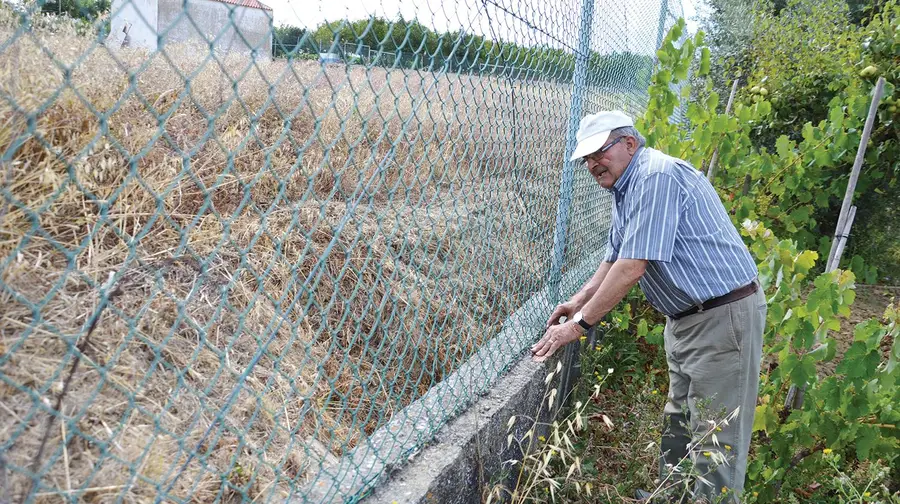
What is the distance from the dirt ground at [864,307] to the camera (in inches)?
213

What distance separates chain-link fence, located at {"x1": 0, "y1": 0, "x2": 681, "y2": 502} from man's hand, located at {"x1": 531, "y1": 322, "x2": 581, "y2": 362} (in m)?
0.20

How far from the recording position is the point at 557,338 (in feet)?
8.71

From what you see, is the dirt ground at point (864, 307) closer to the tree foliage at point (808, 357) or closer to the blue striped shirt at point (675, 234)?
the tree foliage at point (808, 357)

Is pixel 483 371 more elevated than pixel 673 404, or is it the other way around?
pixel 483 371

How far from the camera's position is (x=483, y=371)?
8.55 ft

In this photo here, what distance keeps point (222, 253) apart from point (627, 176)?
172cm

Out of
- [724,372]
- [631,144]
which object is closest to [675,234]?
[631,144]

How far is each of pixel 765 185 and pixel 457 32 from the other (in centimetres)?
358

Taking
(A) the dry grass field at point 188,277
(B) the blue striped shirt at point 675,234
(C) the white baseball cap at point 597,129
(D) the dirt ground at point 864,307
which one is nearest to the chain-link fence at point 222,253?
(A) the dry grass field at point 188,277

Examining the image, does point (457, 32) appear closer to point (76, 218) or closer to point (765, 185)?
point (76, 218)

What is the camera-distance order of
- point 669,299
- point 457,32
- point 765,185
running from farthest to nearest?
point 765,185 < point 669,299 < point 457,32

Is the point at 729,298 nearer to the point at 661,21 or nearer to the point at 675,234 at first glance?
the point at 675,234

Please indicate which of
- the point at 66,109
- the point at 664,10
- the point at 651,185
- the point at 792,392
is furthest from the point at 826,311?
the point at 664,10

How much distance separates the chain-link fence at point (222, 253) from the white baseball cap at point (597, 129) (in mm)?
337
